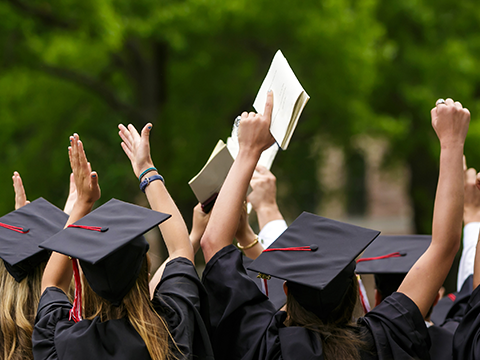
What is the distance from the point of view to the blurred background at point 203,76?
7.40 meters

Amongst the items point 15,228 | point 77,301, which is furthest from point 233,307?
point 15,228

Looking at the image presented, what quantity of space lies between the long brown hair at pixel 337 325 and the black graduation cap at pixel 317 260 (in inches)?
1.2

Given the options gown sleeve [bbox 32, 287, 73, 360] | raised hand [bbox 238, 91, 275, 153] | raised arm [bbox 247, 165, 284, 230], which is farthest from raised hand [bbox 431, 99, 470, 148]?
gown sleeve [bbox 32, 287, 73, 360]

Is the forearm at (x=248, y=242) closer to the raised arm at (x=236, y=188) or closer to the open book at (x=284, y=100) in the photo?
the raised arm at (x=236, y=188)

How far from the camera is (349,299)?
2.02 meters

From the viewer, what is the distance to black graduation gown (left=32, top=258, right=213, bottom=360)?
1.85 meters

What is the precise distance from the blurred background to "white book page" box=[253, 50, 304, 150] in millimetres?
4696

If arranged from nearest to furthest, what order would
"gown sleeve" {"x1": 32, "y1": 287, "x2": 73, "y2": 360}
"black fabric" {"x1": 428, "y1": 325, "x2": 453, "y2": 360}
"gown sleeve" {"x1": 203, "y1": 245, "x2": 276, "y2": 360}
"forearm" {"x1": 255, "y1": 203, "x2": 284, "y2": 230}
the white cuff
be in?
"gown sleeve" {"x1": 32, "y1": 287, "x2": 73, "y2": 360}, "gown sleeve" {"x1": 203, "y1": 245, "x2": 276, "y2": 360}, "black fabric" {"x1": 428, "y1": 325, "x2": 453, "y2": 360}, the white cuff, "forearm" {"x1": 255, "y1": 203, "x2": 284, "y2": 230}

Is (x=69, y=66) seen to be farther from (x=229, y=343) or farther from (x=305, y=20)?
(x=229, y=343)

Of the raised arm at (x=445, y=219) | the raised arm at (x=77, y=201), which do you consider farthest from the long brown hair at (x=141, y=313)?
the raised arm at (x=445, y=219)

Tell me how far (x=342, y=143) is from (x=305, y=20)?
8.32 ft

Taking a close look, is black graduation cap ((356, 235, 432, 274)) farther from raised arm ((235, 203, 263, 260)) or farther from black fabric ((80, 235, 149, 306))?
black fabric ((80, 235, 149, 306))

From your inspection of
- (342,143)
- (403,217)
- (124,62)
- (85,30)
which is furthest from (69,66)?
(403,217)

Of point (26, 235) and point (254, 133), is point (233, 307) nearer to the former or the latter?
point (254, 133)
